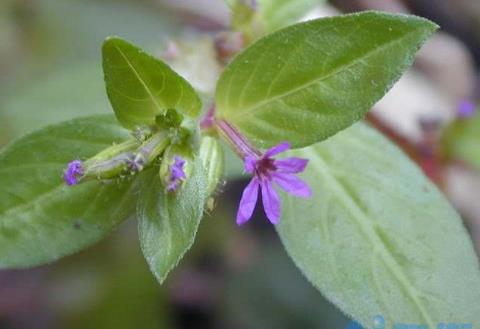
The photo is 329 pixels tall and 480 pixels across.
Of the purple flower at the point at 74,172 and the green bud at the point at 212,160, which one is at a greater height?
the purple flower at the point at 74,172

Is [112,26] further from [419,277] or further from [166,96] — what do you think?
[419,277]

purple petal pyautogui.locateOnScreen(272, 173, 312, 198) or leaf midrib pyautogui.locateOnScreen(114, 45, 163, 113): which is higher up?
leaf midrib pyautogui.locateOnScreen(114, 45, 163, 113)

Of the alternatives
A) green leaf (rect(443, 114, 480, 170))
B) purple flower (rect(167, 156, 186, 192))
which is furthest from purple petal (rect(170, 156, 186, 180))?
green leaf (rect(443, 114, 480, 170))

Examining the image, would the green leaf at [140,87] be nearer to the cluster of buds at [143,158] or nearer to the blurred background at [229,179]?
the cluster of buds at [143,158]

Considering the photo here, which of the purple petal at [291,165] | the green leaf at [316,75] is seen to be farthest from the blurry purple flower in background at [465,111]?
the purple petal at [291,165]

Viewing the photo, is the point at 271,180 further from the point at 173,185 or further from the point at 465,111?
the point at 465,111

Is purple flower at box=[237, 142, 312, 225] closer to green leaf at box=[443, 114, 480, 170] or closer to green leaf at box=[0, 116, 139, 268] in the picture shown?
green leaf at box=[0, 116, 139, 268]

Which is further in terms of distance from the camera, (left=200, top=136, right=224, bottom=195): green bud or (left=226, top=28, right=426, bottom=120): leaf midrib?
(left=200, top=136, right=224, bottom=195): green bud
